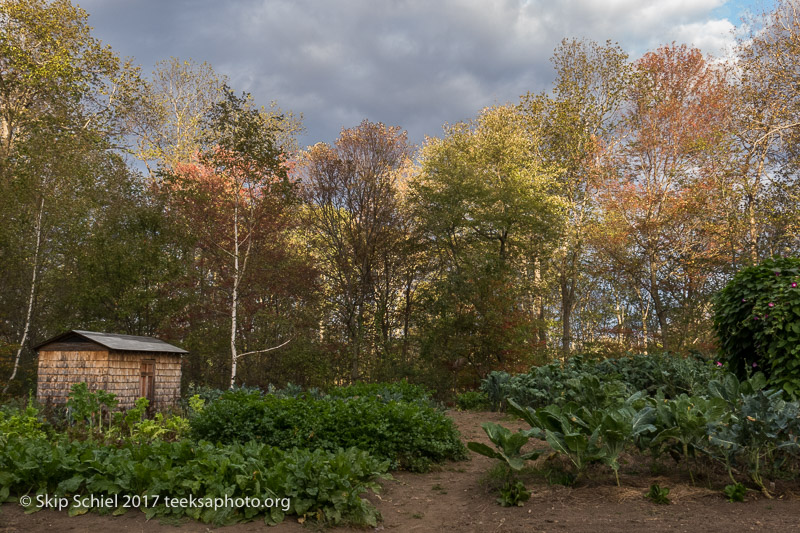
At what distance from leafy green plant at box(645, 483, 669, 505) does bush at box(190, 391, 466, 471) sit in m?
2.78

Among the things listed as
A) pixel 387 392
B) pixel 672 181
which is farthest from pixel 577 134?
pixel 387 392

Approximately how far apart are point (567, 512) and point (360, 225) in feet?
54.4

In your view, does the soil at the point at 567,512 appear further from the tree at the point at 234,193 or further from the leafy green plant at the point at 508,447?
the tree at the point at 234,193

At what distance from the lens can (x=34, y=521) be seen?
185 inches

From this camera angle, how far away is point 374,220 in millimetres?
20234

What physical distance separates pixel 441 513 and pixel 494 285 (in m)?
13.0

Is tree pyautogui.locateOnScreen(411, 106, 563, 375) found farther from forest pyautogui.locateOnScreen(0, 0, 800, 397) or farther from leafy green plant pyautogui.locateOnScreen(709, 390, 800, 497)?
leafy green plant pyautogui.locateOnScreen(709, 390, 800, 497)

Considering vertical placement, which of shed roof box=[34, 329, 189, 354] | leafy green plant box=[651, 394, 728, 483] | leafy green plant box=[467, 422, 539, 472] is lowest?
leafy green plant box=[467, 422, 539, 472]

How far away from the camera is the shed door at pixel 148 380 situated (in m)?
12.9

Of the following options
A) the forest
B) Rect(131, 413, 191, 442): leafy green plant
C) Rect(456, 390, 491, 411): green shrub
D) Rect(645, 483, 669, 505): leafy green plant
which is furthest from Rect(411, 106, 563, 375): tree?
Rect(645, 483, 669, 505): leafy green plant

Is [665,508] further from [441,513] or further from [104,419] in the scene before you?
[104,419]

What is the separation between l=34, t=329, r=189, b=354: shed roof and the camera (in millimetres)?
11923

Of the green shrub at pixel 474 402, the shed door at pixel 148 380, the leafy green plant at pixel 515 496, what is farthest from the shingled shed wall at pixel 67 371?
the leafy green plant at pixel 515 496

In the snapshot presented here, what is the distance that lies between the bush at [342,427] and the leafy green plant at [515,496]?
1.87 m
